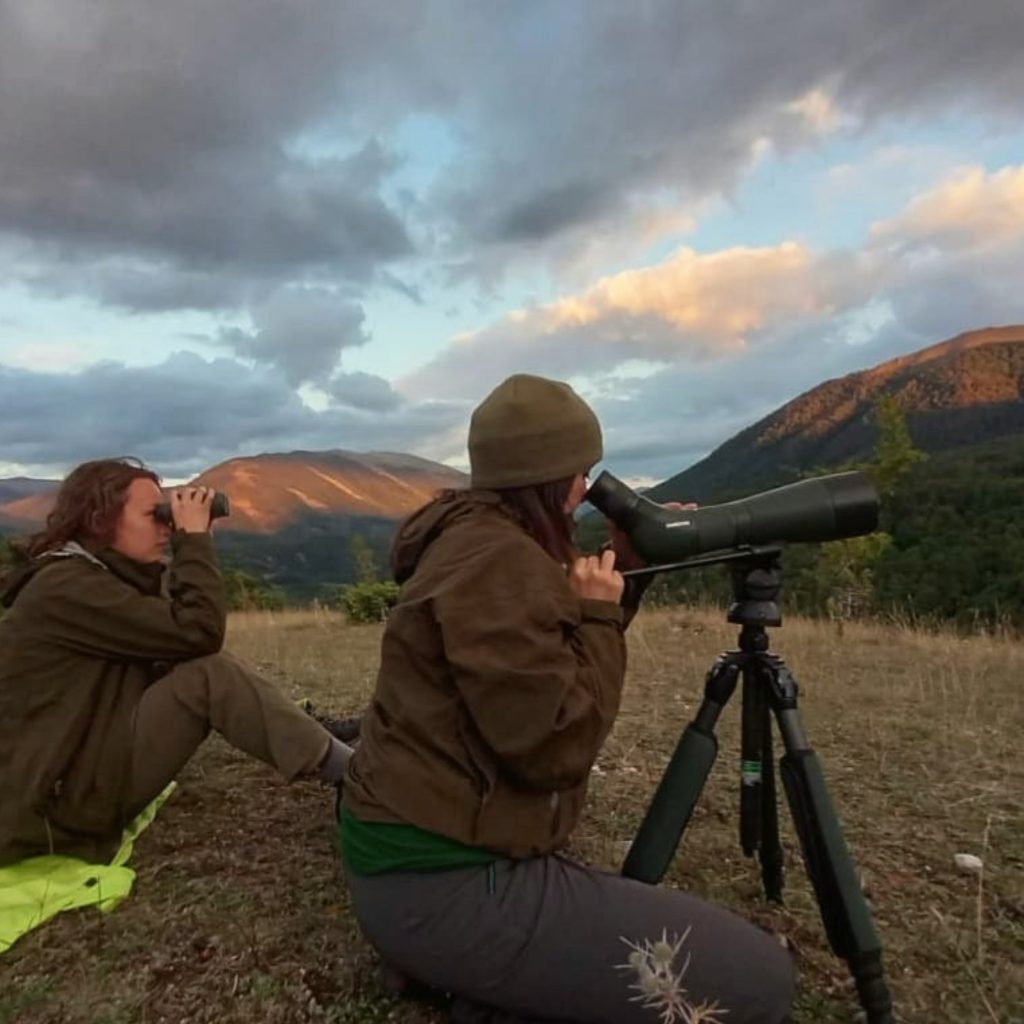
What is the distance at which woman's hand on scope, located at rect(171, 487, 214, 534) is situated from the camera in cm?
281

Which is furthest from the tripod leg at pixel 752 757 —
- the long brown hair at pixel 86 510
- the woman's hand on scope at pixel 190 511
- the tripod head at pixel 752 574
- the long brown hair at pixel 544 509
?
the long brown hair at pixel 86 510

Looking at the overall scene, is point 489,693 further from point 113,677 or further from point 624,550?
point 113,677

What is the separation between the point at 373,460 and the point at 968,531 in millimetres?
63411

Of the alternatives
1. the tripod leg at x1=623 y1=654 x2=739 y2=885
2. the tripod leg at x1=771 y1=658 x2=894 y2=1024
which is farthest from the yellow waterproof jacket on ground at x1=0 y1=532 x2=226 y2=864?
the tripod leg at x1=771 y1=658 x2=894 y2=1024

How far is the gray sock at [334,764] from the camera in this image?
9.43 feet

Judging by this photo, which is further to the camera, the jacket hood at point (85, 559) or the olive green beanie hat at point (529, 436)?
the jacket hood at point (85, 559)

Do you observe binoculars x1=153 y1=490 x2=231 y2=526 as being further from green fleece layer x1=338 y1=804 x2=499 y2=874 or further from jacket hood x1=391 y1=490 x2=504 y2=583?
green fleece layer x1=338 y1=804 x2=499 y2=874

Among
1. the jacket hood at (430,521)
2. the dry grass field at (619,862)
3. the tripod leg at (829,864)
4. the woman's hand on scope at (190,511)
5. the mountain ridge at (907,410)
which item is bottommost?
the dry grass field at (619,862)

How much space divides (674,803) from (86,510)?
1832mm

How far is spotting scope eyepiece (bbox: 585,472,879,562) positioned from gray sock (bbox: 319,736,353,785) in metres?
1.28

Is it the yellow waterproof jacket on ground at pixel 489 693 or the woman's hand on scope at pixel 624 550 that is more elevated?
the woman's hand on scope at pixel 624 550

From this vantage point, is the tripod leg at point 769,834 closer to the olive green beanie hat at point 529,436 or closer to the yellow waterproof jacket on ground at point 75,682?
the olive green beanie hat at point 529,436

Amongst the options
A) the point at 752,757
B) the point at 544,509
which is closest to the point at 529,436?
the point at 544,509

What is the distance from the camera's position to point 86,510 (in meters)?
2.74
